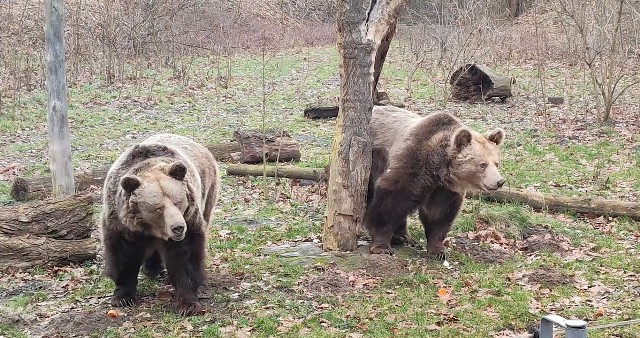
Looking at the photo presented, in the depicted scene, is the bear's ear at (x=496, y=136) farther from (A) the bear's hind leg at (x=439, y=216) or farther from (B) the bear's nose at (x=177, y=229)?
(B) the bear's nose at (x=177, y=229)

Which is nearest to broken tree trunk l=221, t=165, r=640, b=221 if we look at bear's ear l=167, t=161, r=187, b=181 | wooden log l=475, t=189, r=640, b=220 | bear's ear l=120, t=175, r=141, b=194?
wooden log l=475, t=189, r=640, b=220

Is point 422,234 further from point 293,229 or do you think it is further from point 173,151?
point 173,151

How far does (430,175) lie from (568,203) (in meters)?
2.89

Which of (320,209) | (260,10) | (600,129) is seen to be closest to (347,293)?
(320,209)

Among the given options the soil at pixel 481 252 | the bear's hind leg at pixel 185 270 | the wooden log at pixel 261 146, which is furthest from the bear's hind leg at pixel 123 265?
the wooden log at pixel 261 146

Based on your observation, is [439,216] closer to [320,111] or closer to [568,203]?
[568,203]

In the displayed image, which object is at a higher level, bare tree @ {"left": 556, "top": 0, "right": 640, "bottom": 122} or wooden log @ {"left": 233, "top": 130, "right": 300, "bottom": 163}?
bare tree @ {"left": 556, "top": 0, "right": 640, "bottom": 122}

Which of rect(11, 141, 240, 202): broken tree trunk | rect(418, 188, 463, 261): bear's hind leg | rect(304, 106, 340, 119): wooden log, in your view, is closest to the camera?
rect(418, 188, 463, 261): bear's hind leg

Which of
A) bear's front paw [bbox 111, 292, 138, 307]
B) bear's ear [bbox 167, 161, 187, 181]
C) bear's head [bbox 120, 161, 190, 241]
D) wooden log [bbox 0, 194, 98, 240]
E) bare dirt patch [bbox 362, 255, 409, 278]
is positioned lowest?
bear's front paw [bbox 111, 292, 138, 307]

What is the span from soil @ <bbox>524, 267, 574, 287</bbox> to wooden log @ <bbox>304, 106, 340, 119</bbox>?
1089 centimetres

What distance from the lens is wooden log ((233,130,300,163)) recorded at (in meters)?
12.5

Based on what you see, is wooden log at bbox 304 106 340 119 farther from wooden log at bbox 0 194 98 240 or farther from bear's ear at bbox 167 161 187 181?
bear's ear at bbox 167 161 187 181

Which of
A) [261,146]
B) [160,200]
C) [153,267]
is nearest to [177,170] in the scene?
[160,200]

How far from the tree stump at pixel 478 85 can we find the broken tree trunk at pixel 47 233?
44.7ft
